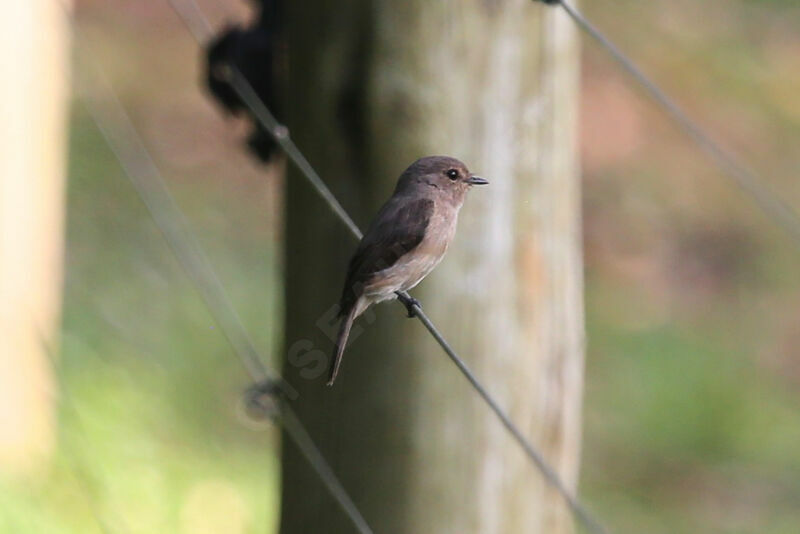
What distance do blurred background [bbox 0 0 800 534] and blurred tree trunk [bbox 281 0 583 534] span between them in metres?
2.19

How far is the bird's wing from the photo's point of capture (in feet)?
4.70

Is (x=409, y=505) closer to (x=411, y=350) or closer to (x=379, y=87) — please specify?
(x=411, y=350)

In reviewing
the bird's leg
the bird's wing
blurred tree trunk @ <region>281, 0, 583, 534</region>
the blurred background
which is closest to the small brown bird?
the bird's wing

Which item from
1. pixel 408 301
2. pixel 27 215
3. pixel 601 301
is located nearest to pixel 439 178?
pixel 408 301

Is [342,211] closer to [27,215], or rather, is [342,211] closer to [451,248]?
[451,248]

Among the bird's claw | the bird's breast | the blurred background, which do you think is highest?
the blurred background

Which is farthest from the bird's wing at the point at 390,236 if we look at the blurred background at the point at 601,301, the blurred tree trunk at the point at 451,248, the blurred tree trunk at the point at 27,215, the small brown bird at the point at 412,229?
the blurred tree trunk at the point at 27,215

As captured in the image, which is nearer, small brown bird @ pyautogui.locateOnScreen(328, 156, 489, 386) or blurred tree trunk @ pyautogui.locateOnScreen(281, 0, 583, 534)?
small brown bird @ pyautogui.locateOnScreen(328, 156, 489, 386)

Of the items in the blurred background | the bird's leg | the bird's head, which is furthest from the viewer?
the blurred background

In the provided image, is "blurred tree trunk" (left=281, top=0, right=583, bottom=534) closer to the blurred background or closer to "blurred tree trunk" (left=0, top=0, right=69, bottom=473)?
the blurred background

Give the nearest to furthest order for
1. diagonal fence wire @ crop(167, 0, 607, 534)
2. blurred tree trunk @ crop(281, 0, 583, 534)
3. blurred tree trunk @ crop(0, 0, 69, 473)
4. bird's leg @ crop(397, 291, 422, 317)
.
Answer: diagonal fence wire @ crop(167, 0, 607, 534) < bird's leg @ crop(397, 291, 422, 317) < blurred tree trunk @ crop(281, 0, 583, 534) < blurred tree trunk @ crop(0, 0, 69, 473)

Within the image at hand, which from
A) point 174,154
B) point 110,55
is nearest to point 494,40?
point 174,154

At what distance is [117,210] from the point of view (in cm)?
699

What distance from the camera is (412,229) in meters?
1.45
